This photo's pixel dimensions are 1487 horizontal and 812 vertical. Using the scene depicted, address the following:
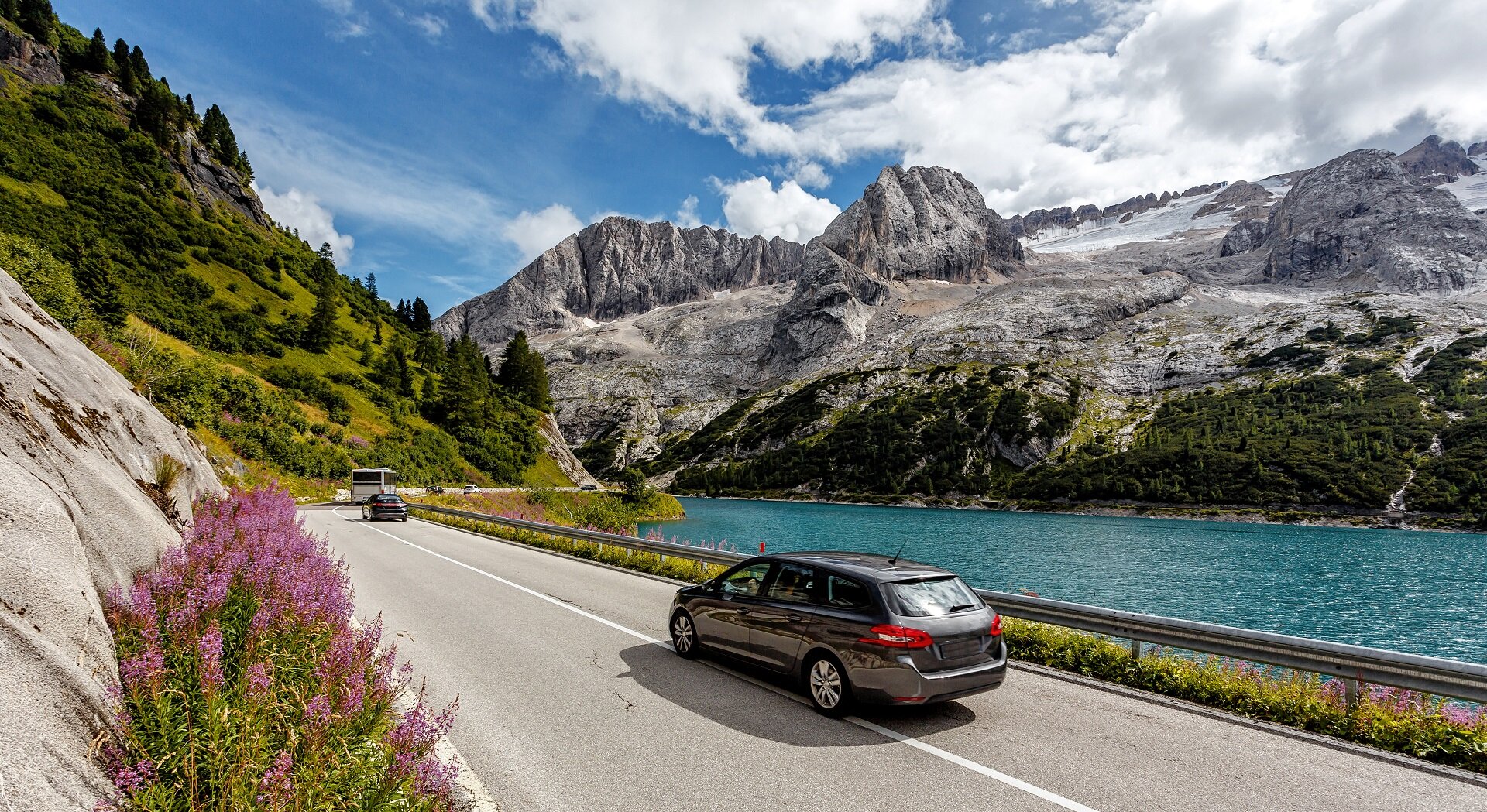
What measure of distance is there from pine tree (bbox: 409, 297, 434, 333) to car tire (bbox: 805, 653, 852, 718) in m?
139

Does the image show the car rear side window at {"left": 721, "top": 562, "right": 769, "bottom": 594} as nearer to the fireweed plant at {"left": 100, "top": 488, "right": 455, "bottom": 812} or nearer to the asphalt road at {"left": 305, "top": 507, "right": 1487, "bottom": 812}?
the asphalt road at {"left": 305, "top": 507, "right": 1487, "bottom": 812}

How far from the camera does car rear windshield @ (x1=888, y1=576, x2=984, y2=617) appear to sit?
7.42 meters

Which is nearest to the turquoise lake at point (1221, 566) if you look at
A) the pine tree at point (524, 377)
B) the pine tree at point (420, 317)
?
the pine tree at point (524, 377)

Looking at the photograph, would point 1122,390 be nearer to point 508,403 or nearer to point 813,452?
point 813,452

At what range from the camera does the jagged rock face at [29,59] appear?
7569 cm

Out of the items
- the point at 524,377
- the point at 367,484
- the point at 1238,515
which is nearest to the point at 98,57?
the point at 524,377

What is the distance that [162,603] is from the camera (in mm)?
5750

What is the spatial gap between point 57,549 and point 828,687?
23.4 ft

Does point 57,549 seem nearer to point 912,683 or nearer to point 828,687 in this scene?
point 828,687

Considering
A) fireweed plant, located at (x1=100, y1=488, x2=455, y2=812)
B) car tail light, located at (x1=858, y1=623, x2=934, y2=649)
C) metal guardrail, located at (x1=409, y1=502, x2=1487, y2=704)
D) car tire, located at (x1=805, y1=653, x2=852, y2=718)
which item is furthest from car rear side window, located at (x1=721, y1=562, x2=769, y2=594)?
metal guardrail, located at (x1=409, y1=502, x2=1487, y2=704)

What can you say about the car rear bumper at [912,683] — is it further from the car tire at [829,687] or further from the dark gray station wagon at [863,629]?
the car tire at [829,687]

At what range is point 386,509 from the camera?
116ft

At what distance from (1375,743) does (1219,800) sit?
316 centimetres

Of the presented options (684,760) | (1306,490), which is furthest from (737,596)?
(1306,490)
